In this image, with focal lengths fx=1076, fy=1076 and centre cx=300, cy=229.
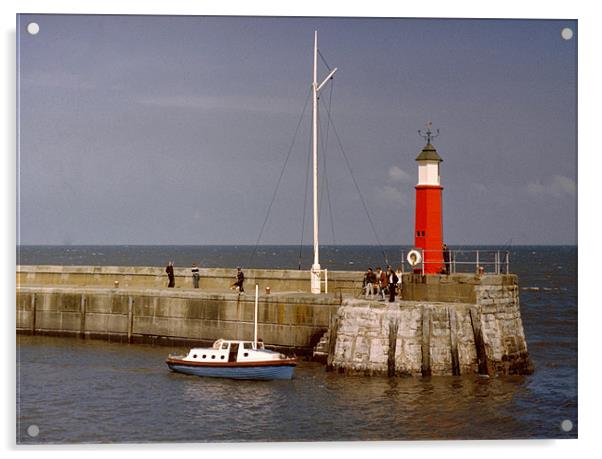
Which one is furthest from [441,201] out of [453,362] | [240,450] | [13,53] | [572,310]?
[572,310]

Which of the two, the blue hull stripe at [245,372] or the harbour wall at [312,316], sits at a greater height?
the harbour wall at [312,316]

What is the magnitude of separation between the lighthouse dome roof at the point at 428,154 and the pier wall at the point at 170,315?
4.41m

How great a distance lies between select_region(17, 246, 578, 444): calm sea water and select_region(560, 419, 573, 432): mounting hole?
0.29ft

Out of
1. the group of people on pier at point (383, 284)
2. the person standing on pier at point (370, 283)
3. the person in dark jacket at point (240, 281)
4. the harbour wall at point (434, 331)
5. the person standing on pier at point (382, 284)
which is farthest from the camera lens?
the person in dark jacket at point (240, 281)

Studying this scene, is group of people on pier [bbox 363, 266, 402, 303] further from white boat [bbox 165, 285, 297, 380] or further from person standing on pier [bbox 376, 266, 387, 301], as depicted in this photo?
white boat [bbox 165, 285, 297, 380]

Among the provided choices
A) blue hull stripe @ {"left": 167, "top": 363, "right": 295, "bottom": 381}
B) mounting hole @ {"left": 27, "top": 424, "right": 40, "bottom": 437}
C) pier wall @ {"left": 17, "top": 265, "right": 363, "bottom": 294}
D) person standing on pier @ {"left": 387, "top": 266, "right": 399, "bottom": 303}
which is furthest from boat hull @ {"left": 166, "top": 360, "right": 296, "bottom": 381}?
mounting hole @ {"left": 27, "top": 424, "right": 40, "bottom": 437}

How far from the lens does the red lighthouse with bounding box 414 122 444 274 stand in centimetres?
2688

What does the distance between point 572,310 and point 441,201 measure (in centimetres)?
2465

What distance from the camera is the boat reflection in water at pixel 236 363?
84.9 ft

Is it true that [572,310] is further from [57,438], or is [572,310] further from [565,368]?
[57,438]

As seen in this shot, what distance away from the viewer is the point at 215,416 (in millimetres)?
22406

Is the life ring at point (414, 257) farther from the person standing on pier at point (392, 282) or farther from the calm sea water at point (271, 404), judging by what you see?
the calm sea water at point (271, 404)

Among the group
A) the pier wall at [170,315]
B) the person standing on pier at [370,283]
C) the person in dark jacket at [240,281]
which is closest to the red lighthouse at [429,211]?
the person standing on pier at [370,283]

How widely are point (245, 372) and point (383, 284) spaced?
4.16m
